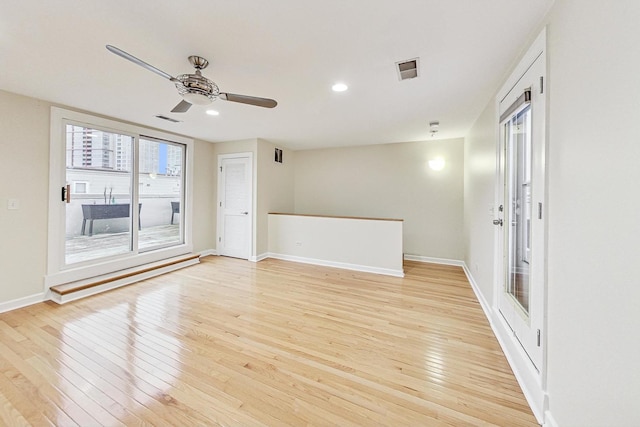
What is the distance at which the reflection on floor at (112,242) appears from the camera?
3482mm

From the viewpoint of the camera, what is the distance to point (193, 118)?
3676 millimetres

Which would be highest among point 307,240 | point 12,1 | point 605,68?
point 12,1

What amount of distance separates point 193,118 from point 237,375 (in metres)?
3.42

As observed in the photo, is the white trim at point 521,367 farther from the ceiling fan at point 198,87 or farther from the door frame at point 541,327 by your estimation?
the ceiling fan at point 198,87

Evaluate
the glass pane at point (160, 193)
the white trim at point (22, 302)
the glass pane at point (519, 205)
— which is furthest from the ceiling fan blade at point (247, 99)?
the white trim at point (22, 302)

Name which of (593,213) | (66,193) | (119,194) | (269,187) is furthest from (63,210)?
(593,213)

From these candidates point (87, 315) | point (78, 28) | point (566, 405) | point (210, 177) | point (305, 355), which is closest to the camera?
point (566, 405)

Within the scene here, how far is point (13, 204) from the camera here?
9.34 feet

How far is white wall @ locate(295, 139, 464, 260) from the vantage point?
478cm

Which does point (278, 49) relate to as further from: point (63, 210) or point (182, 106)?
point (63, 210)

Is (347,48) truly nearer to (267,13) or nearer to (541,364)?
(267,13)

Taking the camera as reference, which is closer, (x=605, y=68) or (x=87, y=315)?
(x=605, y=68)

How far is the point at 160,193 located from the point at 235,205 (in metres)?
1.34

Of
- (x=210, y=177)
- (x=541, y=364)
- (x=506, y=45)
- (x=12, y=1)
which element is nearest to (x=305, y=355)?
(x=541, y=364)
